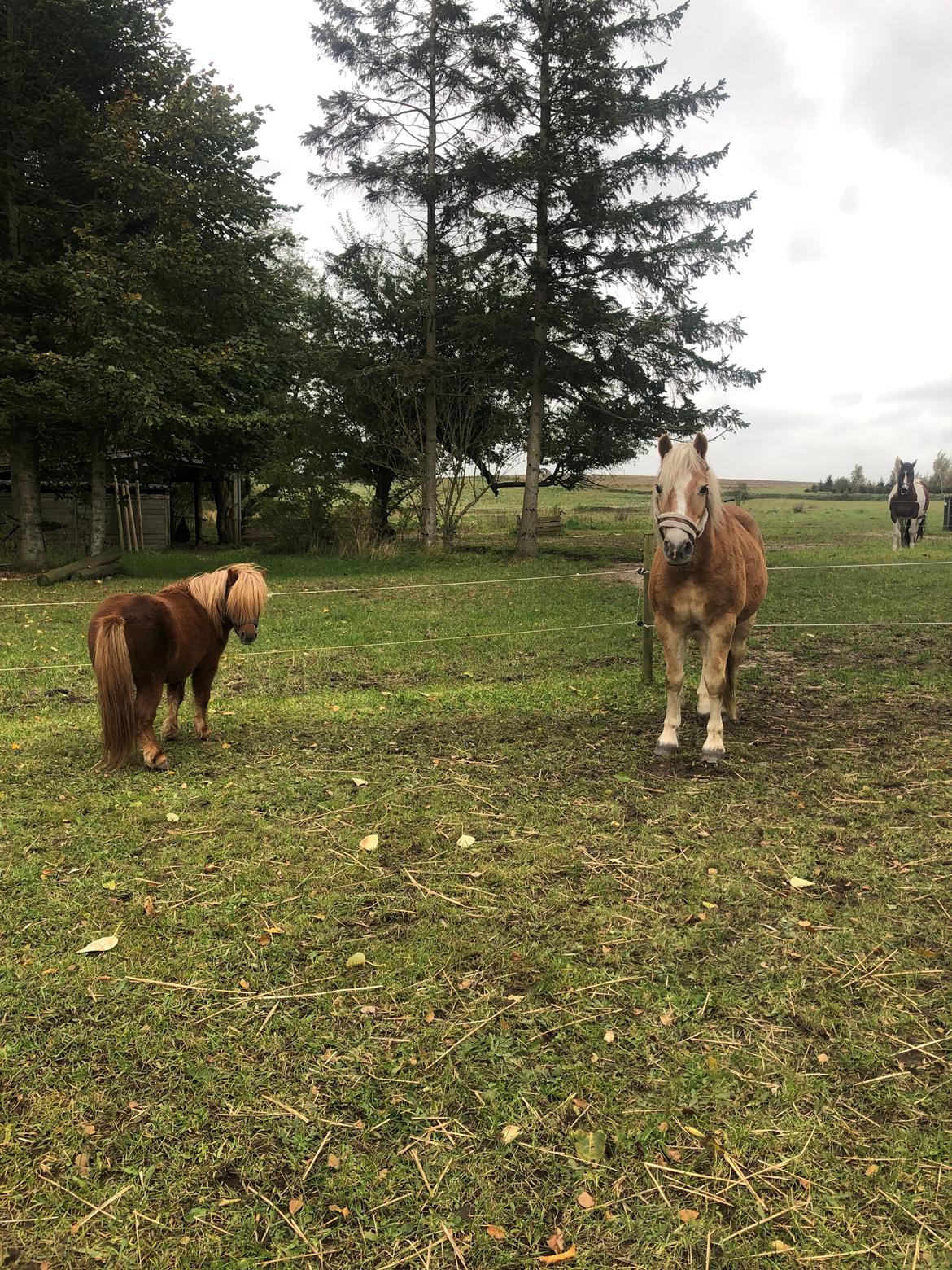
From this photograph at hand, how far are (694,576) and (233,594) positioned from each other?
3123mm

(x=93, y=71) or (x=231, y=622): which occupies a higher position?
(x=93, y=71)

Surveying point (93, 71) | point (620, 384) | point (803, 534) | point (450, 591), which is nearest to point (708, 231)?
point (620, 384)

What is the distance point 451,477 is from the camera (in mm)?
20094

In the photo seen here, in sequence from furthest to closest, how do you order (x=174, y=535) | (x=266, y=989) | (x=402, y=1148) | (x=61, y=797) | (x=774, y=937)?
(x=174, y=535), (x=61, y=797), (x=774, y=937), (x=266, y=989), (x=402, y=1148)

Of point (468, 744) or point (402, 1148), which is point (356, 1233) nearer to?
point (402, 1148)

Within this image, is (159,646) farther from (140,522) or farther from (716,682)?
(140,522)

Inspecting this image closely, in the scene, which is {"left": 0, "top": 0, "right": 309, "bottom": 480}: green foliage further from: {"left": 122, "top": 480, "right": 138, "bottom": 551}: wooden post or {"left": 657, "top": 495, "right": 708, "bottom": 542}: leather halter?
{"left": 657, "top": 495, "right": 708, "bottom": 542}: leather halter

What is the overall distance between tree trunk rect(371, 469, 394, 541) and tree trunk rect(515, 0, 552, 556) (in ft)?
17.6

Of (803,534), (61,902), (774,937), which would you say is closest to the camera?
(774,937)

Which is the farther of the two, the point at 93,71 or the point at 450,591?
the point at 93,71

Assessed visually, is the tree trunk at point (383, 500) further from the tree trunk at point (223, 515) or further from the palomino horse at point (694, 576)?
the palomino horse at point (694, 576)

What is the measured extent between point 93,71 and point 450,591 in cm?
1354

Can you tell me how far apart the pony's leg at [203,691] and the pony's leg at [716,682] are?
343 centimetres

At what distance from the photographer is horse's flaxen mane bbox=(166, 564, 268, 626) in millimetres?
5098
